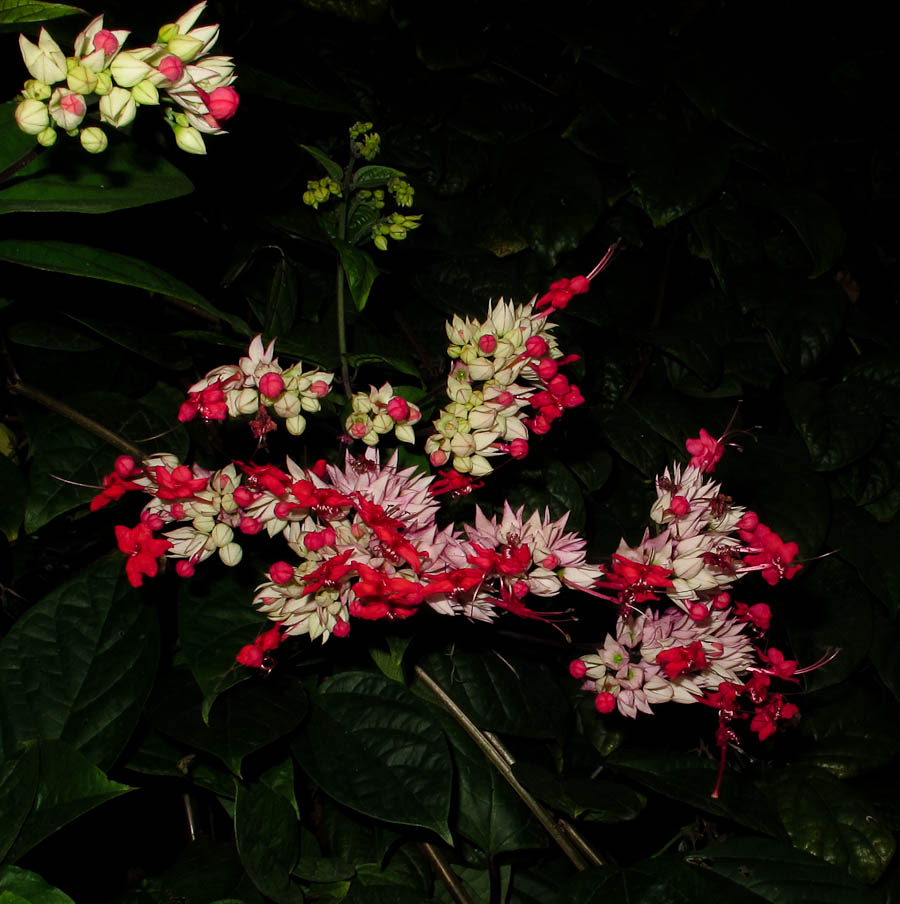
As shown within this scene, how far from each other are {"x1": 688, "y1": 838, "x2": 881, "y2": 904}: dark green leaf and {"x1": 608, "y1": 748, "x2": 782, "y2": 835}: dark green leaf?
29mm

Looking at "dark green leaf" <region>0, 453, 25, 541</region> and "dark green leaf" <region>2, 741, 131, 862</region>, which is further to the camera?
"dark green leaf" <region>0, 453, 25, 541</region>

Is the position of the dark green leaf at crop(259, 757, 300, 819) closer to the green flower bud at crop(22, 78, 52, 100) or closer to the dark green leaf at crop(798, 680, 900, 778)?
the green flower bud at crop(22, 78, 52, 100)

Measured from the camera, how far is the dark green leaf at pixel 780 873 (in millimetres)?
933

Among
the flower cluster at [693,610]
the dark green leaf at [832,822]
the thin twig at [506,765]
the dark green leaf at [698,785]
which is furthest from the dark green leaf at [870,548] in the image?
the thin twig at [506,765]

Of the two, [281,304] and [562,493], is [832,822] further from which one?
[281,304]

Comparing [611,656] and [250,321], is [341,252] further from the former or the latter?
[611,656]

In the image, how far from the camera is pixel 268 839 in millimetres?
895

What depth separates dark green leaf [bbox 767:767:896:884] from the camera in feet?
3.84

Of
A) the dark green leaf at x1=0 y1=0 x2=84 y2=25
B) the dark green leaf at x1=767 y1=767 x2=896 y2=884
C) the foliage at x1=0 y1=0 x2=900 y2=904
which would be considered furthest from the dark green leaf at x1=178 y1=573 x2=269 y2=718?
the dark green leaf at x1=767 y1=767 x2=896 y2=884

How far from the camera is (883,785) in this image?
1.43 m

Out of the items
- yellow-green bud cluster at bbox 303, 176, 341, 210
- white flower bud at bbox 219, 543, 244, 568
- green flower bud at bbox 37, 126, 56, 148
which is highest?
yellow-green bud cluster at bbox 303, 176, 341, 210

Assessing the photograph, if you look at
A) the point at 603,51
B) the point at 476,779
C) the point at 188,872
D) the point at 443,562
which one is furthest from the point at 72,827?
the point at 603,51

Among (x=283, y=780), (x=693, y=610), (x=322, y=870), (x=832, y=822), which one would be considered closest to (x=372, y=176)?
(x=693, y=610)

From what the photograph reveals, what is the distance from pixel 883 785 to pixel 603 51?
137 centimetres
